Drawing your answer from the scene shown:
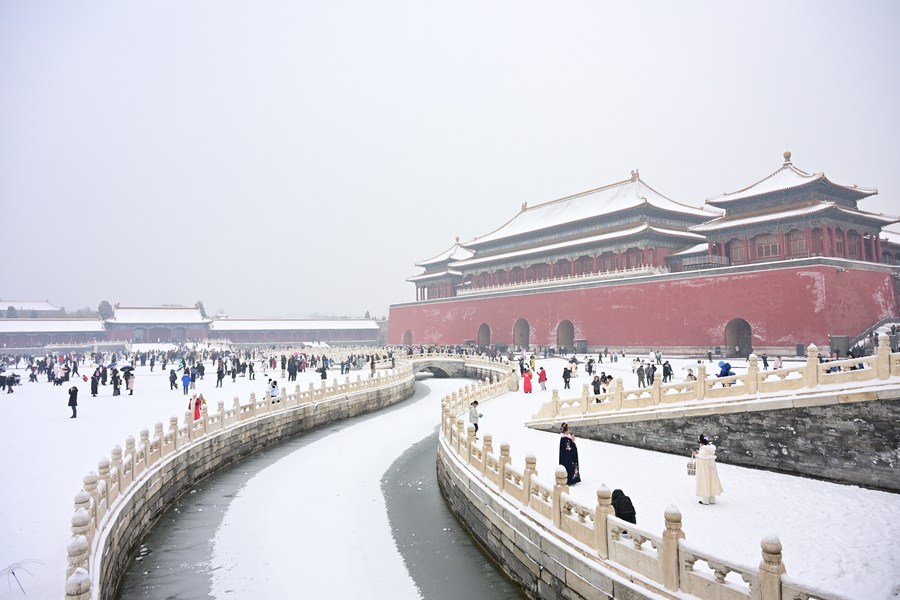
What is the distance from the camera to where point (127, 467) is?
9.16m

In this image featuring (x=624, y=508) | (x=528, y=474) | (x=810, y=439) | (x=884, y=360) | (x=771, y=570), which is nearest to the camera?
(x=771, y=570)

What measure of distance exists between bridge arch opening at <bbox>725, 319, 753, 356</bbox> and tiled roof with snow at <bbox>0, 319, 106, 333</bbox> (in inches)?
2281

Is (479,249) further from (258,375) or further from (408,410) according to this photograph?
(408,410)

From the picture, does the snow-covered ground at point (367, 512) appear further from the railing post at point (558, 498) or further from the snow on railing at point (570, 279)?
the snow on railing at point (570, 279)

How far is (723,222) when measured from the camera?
3000cm

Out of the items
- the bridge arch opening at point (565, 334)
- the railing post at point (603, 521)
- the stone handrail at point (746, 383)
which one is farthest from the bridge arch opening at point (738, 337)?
the railing post at point (603, 521)

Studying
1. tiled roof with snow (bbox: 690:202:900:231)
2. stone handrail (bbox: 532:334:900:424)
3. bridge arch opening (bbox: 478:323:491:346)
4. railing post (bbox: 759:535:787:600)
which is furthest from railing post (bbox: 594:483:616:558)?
bridge arch opening (bbox: 478:323:491:346)

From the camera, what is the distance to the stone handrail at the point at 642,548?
4.39 meters

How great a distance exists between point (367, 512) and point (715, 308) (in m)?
22.7

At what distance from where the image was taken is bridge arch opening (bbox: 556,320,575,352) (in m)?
37.3

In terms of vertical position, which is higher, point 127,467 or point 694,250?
point 694,250

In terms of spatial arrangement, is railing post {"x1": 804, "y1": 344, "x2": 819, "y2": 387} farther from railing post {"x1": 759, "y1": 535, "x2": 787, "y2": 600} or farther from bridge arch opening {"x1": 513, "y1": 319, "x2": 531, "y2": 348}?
bridge arch opening {"x1": 513, "y1": 319, "x2": 531, "y2": 348}

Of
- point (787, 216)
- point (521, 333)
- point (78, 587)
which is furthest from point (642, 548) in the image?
point (521, 333)

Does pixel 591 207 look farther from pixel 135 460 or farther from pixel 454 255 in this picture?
pixel 135 460
